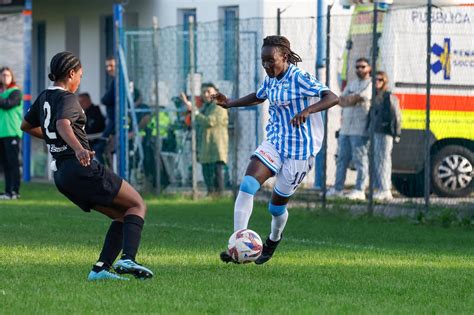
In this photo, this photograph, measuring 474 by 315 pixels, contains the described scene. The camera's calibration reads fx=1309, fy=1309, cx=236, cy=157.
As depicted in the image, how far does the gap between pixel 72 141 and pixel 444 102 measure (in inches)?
357

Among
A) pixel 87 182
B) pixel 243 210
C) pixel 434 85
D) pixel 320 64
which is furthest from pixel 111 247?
pixel 320 64

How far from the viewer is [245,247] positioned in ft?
34.5

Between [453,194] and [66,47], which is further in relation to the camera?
[66,47]

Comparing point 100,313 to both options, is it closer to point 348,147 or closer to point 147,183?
point 348,147

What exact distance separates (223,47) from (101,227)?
6560 millimetres

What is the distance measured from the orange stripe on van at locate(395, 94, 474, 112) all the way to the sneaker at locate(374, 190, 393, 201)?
4.21ft

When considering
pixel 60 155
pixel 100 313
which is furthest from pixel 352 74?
pixel 100 313

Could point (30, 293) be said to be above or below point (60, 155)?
below

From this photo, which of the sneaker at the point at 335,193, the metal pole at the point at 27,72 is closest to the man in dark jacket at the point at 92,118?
the metal pole at the point at 27,72

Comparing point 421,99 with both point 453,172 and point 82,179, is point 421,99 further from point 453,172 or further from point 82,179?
point 82,179

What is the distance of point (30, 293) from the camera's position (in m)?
8.85

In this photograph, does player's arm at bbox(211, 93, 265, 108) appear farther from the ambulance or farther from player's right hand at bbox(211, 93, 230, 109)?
the ambulance

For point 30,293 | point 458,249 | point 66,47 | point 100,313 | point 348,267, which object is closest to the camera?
point 100,313

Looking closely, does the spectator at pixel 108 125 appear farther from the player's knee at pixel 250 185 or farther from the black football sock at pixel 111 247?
the black football sock at pixel 111 247
